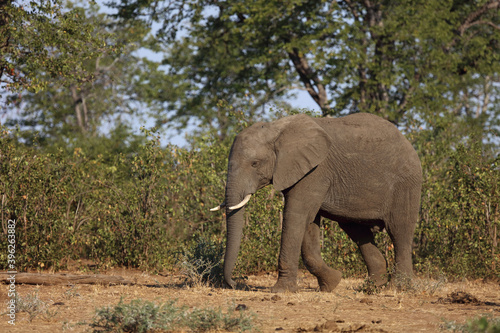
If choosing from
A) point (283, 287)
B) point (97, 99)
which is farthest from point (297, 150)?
point (97, 99)

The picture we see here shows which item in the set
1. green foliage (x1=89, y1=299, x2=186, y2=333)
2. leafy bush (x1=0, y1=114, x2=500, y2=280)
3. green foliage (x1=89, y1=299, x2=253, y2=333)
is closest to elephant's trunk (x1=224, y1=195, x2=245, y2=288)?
green foliage (x1=89, y1=299, x2=253, y2=333)

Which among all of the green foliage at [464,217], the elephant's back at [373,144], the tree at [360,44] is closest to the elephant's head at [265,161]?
the elephant's back at [373,144]

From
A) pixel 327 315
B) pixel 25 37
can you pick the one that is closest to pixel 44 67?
pixel 25 37

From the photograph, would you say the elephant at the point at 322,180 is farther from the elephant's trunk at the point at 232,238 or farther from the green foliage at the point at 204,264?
the green foliage at the point at 204,264

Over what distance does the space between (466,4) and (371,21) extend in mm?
4970

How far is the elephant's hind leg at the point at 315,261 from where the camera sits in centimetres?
1016

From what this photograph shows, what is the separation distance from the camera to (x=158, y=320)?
653 cm

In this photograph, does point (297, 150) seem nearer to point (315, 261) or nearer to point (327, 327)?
point (315, 261)

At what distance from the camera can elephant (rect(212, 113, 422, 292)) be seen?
971 centimetres

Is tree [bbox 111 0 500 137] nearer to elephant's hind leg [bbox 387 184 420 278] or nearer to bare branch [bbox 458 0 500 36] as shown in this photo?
bare branch [bbox 458 0 500 36]

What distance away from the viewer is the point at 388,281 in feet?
34.7

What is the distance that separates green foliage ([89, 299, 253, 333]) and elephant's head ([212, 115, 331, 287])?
2.86m

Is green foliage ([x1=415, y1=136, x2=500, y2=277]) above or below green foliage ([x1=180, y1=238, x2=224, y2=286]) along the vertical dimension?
above

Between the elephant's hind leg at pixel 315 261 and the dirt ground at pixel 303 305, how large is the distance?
288mm
